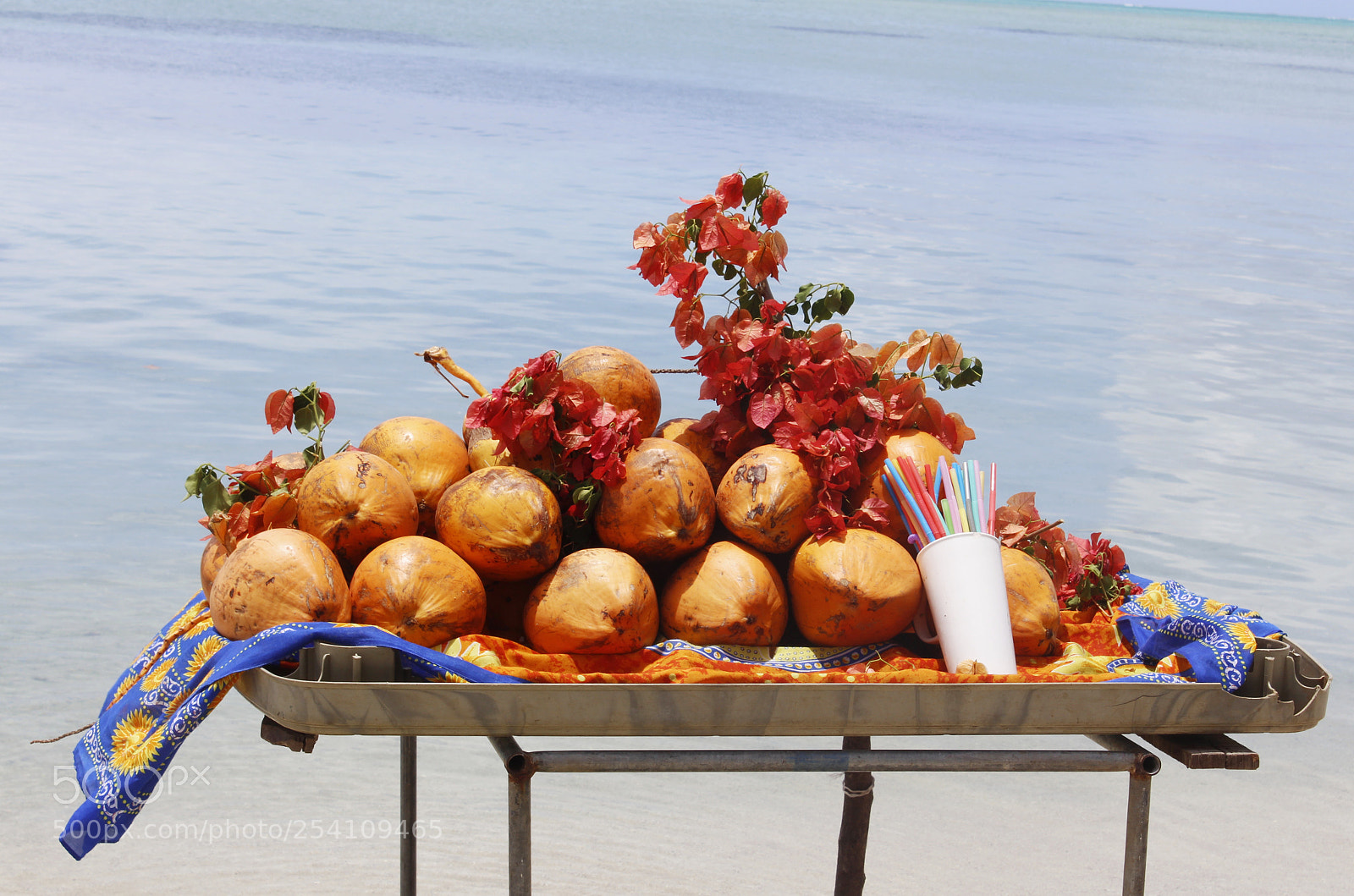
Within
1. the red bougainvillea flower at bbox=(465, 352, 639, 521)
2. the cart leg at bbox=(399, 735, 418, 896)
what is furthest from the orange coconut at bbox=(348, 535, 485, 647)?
the cart leg at bbox=(399, 735, 418, 896)

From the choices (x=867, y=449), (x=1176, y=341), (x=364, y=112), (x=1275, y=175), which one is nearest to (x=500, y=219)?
(x=1176, y=341)

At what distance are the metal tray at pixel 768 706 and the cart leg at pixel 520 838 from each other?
0.14 m

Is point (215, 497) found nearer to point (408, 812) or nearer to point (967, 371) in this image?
point (408, 812)

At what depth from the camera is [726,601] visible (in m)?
2.24

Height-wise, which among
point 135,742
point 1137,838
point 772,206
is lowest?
point 1137,838

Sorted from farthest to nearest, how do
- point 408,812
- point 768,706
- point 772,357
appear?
1. point 408,812
2. point 772,357
3. point 768,706

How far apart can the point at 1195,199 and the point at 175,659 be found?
18.2 m

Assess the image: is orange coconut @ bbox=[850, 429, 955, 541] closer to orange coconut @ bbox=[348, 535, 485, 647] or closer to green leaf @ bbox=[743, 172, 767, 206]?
green leaf @ bbox=[743, 172, 767, 206]

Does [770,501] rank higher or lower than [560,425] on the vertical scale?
lower

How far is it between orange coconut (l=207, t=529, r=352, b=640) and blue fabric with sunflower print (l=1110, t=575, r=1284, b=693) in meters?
1.38

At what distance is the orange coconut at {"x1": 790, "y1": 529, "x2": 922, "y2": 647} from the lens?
224 centimetres

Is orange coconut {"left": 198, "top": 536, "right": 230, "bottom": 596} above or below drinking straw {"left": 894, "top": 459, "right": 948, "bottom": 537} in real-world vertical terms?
below

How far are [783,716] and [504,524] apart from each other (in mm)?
542

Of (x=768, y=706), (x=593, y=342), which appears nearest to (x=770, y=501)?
(x=768, y=706)
